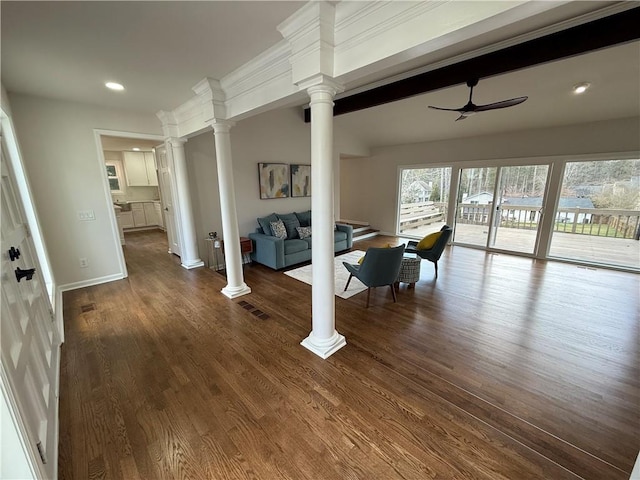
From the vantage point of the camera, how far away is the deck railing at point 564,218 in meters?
4.72

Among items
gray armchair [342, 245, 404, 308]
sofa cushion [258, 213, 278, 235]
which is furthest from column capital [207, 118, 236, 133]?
gray armchair [342, 245, 404, 308]

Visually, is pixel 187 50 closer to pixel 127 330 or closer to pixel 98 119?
pixel 98 119

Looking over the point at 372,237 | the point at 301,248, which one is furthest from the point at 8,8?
the point at 372,237

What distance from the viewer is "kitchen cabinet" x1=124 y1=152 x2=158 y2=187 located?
766cm

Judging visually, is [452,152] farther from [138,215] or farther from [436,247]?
[138,215]

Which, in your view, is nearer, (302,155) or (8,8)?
(8,8)

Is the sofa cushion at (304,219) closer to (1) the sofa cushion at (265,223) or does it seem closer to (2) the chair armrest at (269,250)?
(1) the sofa cushion at (265,223)

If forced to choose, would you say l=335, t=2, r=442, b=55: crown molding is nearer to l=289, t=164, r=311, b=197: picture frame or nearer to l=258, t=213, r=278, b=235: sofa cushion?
l=258, t=213, r=278, b=235: sofa cushion

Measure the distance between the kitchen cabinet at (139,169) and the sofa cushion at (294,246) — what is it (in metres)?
5.78

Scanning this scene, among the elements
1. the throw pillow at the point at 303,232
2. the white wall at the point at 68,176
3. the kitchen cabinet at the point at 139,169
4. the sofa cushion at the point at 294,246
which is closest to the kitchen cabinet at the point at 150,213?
the kitchen cabinet at the point at 139,169

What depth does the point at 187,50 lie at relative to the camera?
2191 mm

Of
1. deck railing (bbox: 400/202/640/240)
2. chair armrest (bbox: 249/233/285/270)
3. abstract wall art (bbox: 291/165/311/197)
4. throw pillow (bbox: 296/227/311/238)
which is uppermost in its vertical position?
abstract wall art (bbox: 291/165/311/197)

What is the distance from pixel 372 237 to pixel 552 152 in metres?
4.24

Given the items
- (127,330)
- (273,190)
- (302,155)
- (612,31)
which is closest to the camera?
(612,31)
